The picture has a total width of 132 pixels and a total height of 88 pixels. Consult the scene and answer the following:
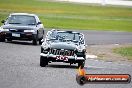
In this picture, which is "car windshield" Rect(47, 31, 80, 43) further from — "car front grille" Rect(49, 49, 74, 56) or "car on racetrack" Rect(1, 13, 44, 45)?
"car on racetrack" Rect(1, 13, 44, 45)

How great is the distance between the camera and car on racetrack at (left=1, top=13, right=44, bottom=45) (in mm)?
28750

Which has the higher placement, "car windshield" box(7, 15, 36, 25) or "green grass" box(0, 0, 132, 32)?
"car windshield" box(7, 15, 36, 25)

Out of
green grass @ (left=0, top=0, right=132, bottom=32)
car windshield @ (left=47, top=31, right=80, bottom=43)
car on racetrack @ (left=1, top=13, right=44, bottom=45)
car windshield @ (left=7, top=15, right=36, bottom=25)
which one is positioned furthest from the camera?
green grass @ (left=0, top=0, right=132, bottom=32)

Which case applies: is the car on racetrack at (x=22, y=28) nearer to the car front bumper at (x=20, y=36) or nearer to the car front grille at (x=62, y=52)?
the car front bumper at (x=20, y=36)

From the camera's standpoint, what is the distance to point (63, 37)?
18516 millimetres

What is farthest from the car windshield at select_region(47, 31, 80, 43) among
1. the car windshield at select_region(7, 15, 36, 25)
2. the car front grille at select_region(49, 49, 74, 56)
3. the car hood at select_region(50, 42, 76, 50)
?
the car windshield at select_region(7, 15, 36, 25)

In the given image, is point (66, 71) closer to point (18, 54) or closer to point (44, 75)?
point (44, 75)

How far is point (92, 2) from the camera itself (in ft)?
295

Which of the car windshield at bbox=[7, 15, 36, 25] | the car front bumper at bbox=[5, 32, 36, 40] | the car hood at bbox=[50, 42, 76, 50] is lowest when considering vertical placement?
the car front bumper at bbox=[5, 32, 36, 40]

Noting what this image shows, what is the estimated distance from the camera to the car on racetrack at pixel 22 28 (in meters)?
28.8

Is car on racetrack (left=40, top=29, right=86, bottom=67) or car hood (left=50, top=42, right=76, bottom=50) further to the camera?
car hood (left=50, top=42, right=76, bottom=50)

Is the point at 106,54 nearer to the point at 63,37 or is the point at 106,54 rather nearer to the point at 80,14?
the point at 63,37

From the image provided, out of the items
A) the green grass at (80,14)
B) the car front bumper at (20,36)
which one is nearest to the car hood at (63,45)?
the car front bumper at (20,36)

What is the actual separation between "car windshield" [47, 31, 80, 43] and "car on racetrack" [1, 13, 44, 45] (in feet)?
32.9
